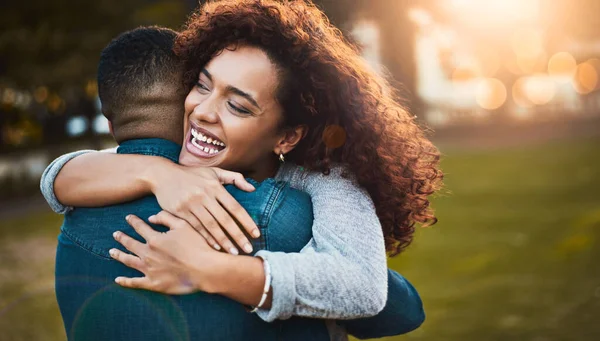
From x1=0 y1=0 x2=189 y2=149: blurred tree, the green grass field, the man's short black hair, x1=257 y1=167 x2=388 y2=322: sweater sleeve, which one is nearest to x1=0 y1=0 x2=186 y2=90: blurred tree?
x1=0 y1=0 x2=189 y2=149: blurred tree

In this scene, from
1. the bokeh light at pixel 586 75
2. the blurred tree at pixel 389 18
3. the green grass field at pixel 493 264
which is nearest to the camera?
the blurred tree at pixel 389 18

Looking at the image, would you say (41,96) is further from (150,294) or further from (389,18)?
(150,294)

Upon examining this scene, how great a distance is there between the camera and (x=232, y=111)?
2664 mm

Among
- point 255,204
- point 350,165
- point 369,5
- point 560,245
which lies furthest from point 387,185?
point 560,245

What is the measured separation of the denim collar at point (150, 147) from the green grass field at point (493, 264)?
1.84 meters

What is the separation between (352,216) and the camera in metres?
2.31

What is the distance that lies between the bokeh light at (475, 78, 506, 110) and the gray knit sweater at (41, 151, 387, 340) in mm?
28026

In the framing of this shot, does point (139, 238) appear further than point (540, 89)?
No

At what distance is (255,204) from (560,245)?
8.54 m

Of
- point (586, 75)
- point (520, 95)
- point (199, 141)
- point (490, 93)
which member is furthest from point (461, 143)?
point (199, 141)

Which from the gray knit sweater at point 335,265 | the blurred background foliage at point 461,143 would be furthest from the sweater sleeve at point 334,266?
the blurred background foliage at point 461,143

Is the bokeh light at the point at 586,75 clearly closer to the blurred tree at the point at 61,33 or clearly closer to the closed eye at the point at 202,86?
the blurred tree at the point at 61,33

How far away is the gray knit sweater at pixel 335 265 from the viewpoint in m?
2.07

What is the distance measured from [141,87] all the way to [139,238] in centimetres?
51
